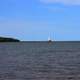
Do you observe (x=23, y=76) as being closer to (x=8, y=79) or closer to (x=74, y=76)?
(x=8, y=79)

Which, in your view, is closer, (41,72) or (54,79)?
(54,79)

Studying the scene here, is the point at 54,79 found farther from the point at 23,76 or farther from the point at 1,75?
the point at 1,75

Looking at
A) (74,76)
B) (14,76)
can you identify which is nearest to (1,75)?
(14,76)

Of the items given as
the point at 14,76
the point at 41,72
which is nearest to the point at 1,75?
the point at 14,76

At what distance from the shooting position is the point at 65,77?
37.6m

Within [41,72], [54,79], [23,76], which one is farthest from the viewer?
[41,72]

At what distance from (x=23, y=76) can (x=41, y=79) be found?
334 centimetres

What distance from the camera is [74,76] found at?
38312mm

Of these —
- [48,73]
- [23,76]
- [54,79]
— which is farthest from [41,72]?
[54,79]

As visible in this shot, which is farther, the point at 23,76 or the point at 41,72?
the point at 41,72

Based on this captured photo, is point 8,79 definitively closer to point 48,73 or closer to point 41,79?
point 41,79

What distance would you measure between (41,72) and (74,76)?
5.59 meters

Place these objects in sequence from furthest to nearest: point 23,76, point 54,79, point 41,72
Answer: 1. point 41,72
2. point 23,76
3. point 54,79

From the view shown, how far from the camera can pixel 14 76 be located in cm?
3941
